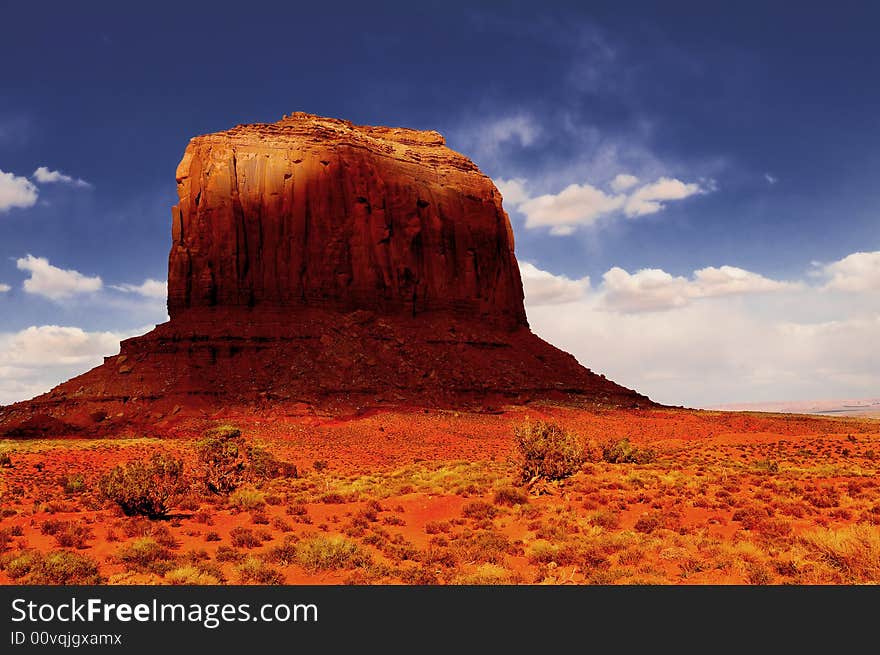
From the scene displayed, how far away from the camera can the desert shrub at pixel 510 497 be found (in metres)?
14.0

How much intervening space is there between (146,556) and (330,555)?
297 centimetres

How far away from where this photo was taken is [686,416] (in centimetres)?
4550

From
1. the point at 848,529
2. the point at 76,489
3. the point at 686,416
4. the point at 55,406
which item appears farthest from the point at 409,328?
the point at 848,529

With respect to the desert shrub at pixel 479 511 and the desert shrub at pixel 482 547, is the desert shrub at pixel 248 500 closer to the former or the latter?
the desert shrub at pixel 479 511

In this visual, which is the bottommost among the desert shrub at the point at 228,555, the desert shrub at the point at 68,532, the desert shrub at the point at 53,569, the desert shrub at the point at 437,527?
the desert shrub at the point at 437,527

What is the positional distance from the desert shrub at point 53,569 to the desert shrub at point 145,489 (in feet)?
13.1

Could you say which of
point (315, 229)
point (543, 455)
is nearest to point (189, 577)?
point (543, 455)

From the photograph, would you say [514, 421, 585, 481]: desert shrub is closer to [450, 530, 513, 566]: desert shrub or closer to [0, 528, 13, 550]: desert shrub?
[450, 530, 513, 566]: desert shrub

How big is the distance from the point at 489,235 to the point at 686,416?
3004 cm

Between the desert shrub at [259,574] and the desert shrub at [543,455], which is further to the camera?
the desert shrub at [543,455]

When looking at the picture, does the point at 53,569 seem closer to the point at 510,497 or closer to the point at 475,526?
the point at 475,526

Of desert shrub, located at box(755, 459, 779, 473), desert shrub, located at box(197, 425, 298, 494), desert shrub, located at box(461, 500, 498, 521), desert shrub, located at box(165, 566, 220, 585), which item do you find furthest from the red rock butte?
desert shrub, located at box(165, 566, 220, 585)

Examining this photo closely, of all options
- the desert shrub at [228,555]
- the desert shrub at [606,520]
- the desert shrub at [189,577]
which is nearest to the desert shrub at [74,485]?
the desert shrub at [228,555]
